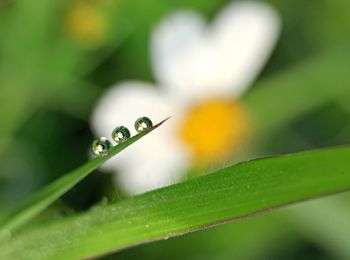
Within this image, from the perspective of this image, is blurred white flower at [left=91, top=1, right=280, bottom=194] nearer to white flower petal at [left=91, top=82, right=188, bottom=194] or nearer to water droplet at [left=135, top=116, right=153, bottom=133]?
white flower petal at [left=91, top=82, right=188, bottom=194]

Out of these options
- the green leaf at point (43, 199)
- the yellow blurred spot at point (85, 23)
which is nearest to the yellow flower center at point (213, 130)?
the yellow blurred spot at point (85, 23)

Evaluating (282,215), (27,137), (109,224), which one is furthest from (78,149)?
(109,224)

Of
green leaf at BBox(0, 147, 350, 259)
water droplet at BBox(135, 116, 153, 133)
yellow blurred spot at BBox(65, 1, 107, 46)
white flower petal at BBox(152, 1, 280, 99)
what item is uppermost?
yellow blurred spot at BBox(65, 1, 107, 46)

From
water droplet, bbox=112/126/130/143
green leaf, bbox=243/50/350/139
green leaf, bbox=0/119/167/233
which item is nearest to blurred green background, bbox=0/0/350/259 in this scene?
green leaf, bbox=243/50/350/139

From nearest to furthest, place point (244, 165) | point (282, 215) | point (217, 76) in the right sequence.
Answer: point (244, 165)
point (282, 215)
point (217, 76)

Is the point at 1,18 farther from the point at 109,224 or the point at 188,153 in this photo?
the point at 109,224

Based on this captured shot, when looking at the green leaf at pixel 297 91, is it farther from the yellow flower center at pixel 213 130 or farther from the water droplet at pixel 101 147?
the water droplet at pixel 101 147

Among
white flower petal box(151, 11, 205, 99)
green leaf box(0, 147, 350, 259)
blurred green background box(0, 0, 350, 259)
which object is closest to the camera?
green leaf box(0, 147, 350, 259)
